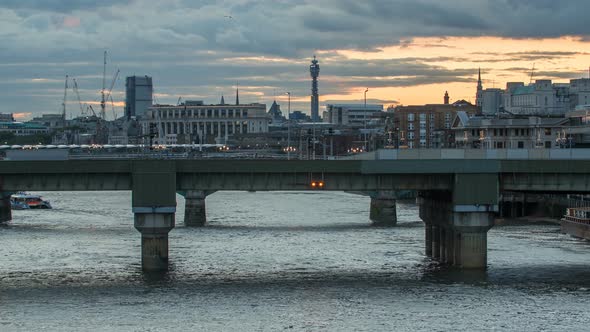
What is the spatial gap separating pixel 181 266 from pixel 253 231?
34.1 metres

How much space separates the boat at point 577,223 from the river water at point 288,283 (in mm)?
1853

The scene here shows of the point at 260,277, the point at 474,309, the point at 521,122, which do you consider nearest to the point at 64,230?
the point at 260,277

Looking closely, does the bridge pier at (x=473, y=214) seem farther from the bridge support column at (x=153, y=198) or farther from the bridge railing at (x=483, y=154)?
the bridge support column at (x=153, y=198)

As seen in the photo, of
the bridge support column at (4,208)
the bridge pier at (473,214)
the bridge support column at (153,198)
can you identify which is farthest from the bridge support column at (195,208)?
the bridge pier at (473,214)

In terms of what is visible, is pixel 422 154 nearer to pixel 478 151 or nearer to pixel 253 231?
pixel 478 151

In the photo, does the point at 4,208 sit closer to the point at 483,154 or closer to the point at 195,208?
the point at 195,208

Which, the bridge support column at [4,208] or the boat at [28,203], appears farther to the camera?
the boat at [28,203]

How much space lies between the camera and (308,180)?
78062 mm

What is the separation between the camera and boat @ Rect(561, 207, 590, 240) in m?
105

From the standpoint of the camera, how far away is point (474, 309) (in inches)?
2502

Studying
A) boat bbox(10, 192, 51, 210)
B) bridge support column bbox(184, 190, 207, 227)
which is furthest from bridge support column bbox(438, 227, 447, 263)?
boat bbox(10, 192, 51, 210)

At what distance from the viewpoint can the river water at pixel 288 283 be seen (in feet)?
197

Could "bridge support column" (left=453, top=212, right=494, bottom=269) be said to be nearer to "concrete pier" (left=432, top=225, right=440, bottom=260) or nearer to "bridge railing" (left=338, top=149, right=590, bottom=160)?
"bridge railing" (left=338, top=149, right=590, bottom=160)

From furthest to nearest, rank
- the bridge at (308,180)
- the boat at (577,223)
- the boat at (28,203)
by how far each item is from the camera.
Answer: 1. the boat at (28,203)
2. the boat at (577,223)
3. the bridge at (308,180)
